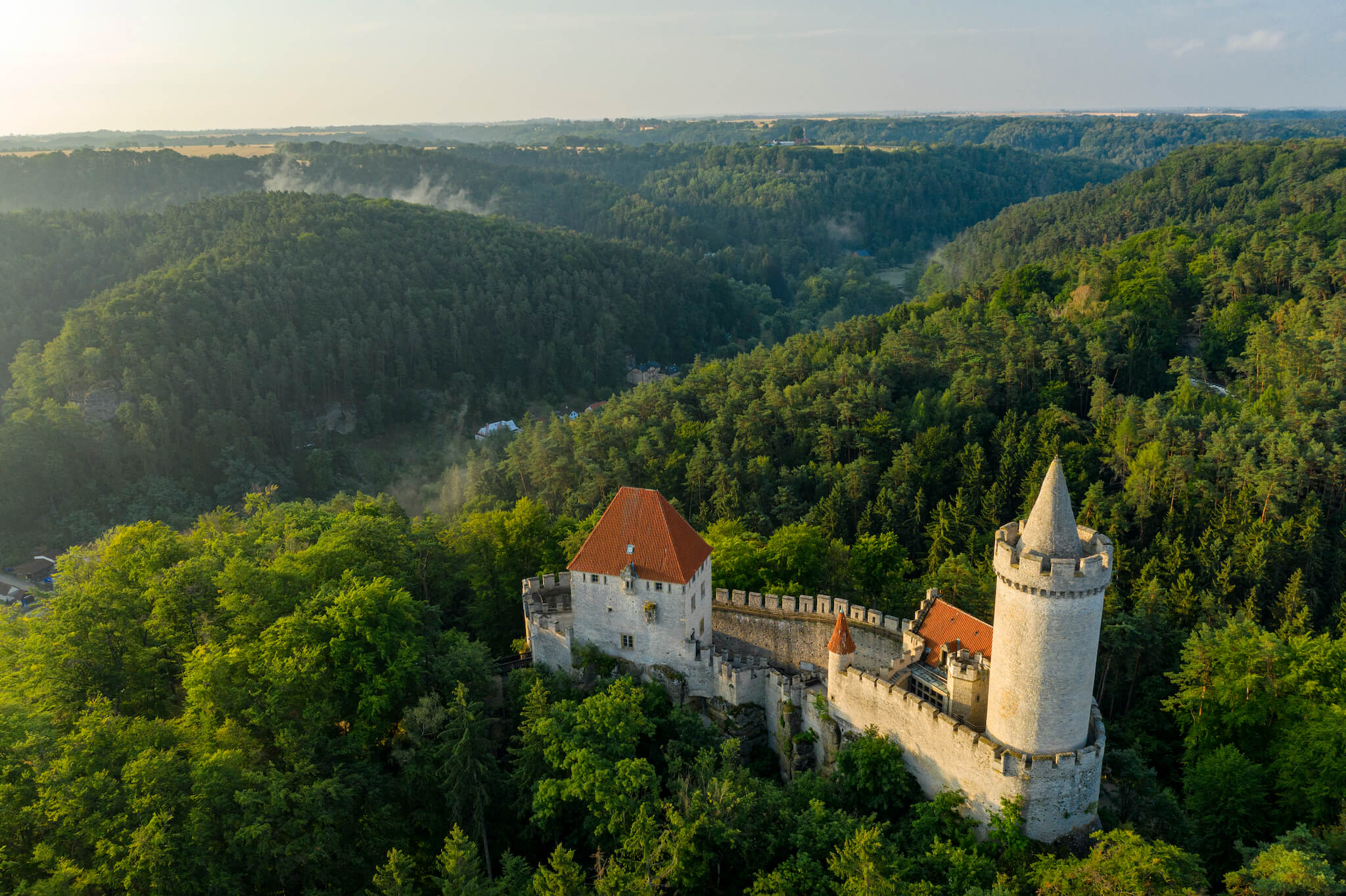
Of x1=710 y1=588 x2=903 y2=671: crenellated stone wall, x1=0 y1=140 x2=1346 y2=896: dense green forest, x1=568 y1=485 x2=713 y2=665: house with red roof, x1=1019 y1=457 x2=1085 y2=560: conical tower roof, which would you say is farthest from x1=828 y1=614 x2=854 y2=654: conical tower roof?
x1=1019 y1=457 x2=1085 y2=560: conical tower roof

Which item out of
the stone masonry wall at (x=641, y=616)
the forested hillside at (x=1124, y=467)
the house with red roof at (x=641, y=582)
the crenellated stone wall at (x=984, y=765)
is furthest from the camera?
the stone masonry wall at (x=641, y=616)

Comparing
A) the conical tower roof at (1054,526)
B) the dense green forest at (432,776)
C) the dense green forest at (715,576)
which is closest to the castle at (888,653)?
the conical tower roof at (1054,526)

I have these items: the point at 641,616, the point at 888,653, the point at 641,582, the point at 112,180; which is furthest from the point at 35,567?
the point at 112,180

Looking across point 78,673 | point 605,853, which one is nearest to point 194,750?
point 78,673

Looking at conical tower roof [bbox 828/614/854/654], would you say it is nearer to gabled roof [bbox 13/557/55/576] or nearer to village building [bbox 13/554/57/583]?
village building [bbox 13/554/57/583]

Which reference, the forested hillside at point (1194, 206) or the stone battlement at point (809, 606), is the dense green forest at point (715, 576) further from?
the stone battlement at point (809, 606)
